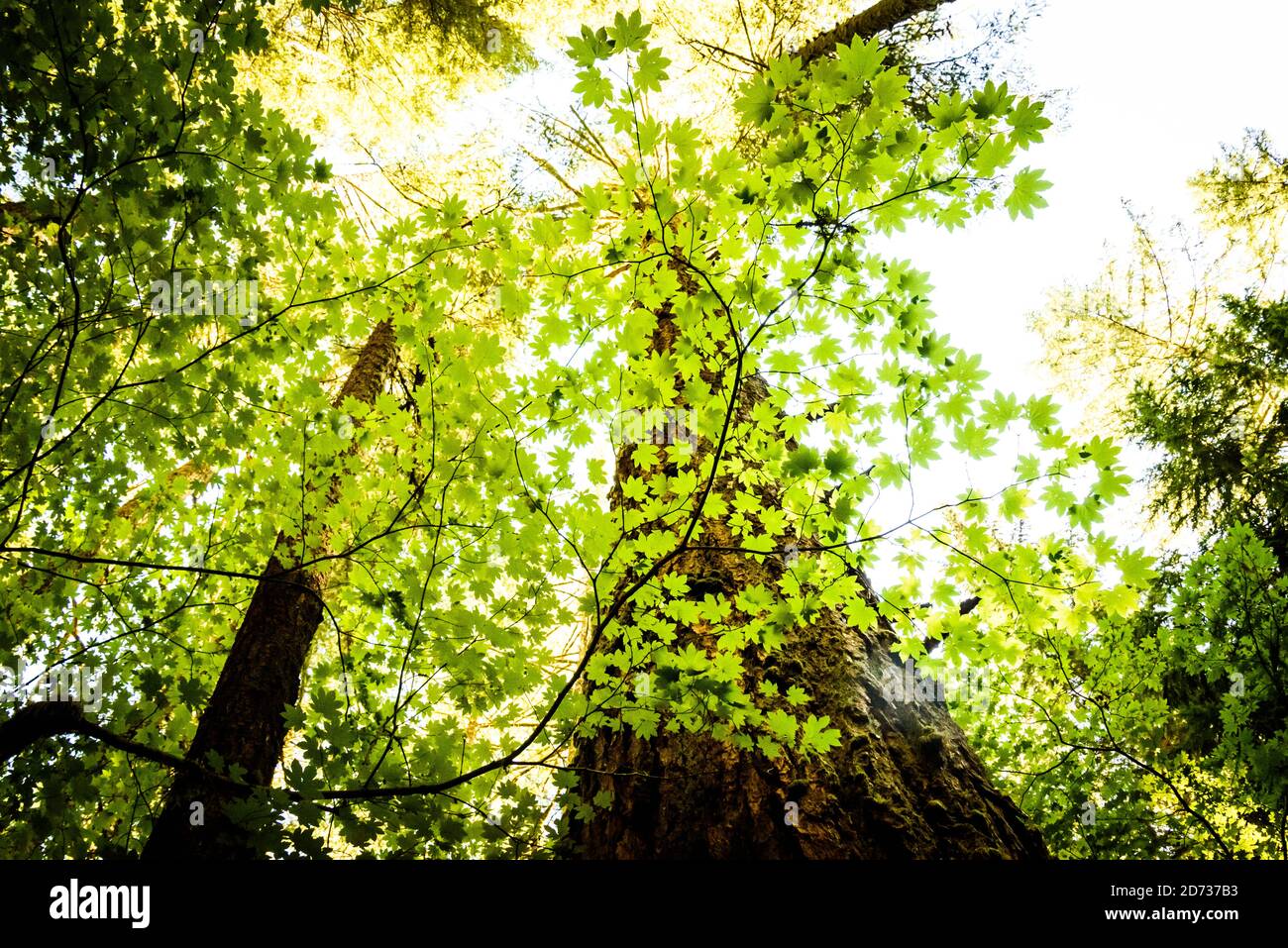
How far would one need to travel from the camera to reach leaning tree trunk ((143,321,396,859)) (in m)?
2.49

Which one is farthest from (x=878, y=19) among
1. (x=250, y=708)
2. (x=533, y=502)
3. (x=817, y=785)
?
(x=250, y=708)

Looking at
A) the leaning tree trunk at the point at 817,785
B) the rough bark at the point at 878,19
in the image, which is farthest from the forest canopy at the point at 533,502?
the rough bark at the point at 878,19

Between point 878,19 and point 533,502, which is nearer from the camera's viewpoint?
point 533,502

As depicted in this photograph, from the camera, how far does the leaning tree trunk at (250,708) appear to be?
2486 mm

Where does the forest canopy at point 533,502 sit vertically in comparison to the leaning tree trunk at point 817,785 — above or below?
above

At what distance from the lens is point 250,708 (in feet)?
10.1

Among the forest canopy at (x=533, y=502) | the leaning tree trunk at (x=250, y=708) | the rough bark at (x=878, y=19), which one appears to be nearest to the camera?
the forest canopy at (x=533, y=502)

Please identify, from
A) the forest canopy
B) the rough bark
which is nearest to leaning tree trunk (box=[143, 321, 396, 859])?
the forest canopy

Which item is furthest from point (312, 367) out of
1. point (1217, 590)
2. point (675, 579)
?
point (1217, 590)

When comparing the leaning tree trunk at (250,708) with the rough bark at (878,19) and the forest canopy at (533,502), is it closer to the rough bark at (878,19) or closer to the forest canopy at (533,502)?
the forest canopy at (533,502)

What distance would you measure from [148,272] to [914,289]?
8.59 ft

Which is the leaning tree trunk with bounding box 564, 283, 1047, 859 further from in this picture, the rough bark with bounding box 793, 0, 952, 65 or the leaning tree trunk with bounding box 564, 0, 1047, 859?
the rough bark with bounding box 793, 0, 952, 65

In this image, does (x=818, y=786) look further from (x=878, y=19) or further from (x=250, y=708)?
(x=878, y=19)

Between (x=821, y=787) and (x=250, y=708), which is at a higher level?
(x=250, y=708)
